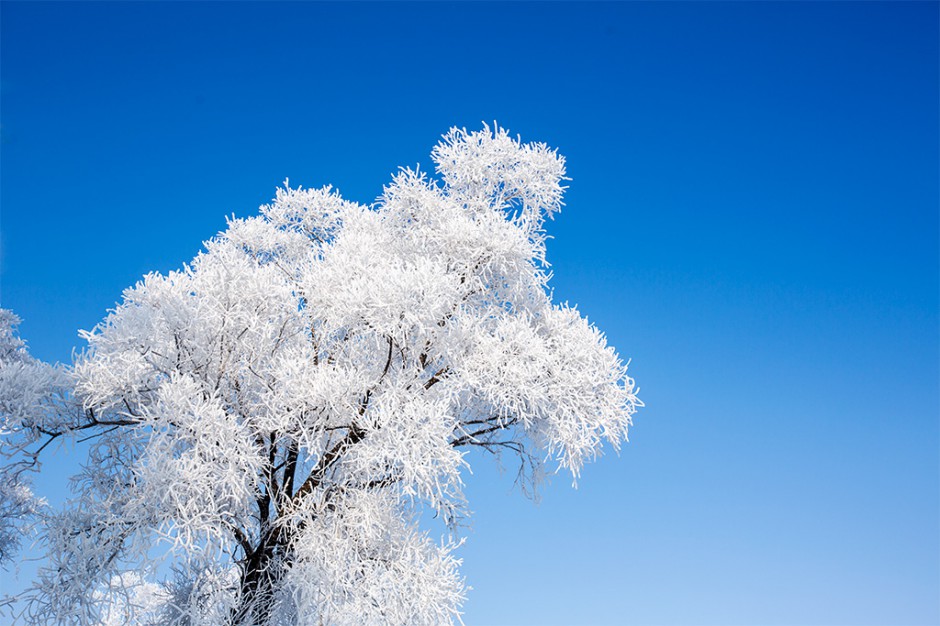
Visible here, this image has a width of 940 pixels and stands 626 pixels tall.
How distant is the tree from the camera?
33.0 ft

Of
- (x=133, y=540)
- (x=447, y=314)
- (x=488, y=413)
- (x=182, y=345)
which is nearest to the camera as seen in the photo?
(x=133, y=540)

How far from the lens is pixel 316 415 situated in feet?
35.0

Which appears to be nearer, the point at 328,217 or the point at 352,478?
the point at 352,478

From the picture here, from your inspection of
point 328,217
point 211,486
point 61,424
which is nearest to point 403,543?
point 211,486

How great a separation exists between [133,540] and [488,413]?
16.4 feet

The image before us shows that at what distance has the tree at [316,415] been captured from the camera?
10055 mm

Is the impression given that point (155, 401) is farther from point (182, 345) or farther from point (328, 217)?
point (328, 217)

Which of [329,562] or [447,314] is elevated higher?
[447,314]

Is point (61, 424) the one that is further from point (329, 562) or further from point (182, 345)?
point (329, 562)

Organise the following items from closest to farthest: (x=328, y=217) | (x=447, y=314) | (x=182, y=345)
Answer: (x=182, y=345) → (x=447, y=314) → (x=328, y=217)

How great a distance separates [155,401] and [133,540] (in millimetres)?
1802

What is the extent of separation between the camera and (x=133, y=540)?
32.1ft

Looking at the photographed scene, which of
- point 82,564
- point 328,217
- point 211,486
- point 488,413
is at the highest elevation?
point 328,217

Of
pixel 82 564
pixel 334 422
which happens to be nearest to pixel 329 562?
pixel 334 422
